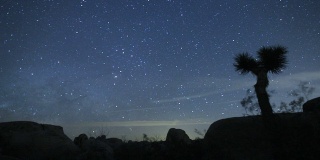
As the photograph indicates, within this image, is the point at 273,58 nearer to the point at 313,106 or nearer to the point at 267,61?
the point at 267,61

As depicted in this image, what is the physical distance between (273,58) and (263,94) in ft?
6.44

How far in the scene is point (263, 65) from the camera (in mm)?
12164

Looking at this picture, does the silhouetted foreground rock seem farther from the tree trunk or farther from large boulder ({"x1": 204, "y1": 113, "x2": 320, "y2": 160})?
the tree trunk

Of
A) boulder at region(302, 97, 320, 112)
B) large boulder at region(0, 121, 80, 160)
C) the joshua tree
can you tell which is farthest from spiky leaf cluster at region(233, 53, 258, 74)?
large boulder at region(0, 121, 80, 160)

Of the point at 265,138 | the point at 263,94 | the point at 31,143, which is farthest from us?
the point at 31,143

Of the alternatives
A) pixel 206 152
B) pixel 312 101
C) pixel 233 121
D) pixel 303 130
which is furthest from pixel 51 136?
pixel 312 101

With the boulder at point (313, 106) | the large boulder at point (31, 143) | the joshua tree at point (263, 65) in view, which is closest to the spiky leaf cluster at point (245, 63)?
the joshua tree at point (263, 65)

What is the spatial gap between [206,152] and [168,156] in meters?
1.76

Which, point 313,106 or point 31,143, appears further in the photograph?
point 313,106

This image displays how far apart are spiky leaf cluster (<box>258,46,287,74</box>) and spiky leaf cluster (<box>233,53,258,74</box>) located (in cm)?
37

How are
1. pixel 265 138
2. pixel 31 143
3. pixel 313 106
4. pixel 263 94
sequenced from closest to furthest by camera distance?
pixel 265 138 → pixel 263 94 → pixel 31 143 → pixel 313 106

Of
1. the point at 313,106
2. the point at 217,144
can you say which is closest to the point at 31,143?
the point at 217,144

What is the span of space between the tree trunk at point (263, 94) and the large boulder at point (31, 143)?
8.67m

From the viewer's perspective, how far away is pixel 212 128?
13047 millimetres
